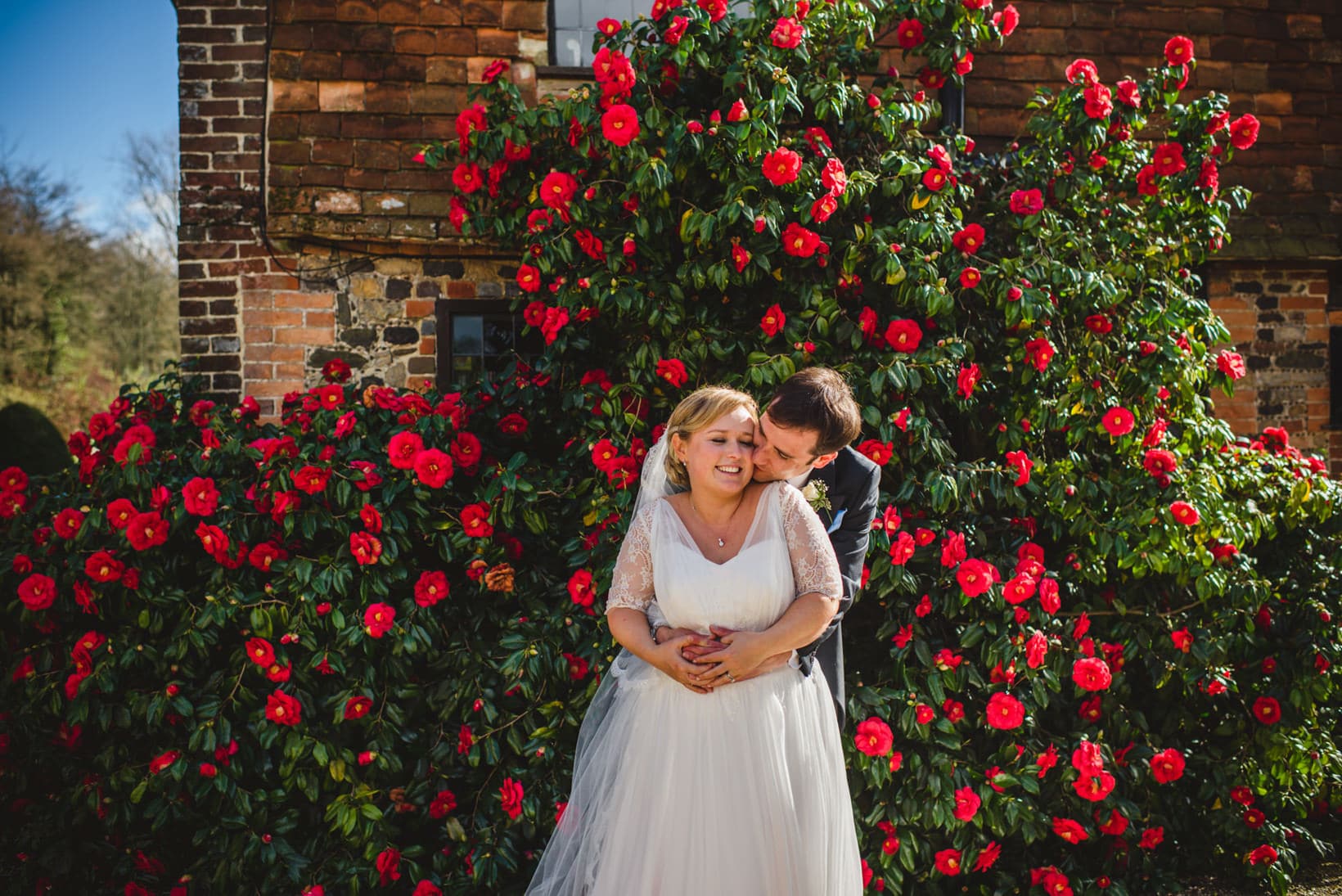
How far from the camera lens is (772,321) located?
10.9 feet

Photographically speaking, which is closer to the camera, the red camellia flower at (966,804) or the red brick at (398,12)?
the red camellia flower at (966,804)

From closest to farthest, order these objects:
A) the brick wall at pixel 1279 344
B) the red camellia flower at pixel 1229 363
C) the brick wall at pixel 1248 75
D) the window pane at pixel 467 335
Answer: the red camellia flower at pixel 1229 363, the window pane at pixel 467 335, the brick wall at pixel 1248 75, the brick wall at pixel 1279 344

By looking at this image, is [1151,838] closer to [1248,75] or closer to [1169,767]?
[1169,767]

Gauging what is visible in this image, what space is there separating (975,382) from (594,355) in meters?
1.52

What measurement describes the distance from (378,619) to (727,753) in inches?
55.1

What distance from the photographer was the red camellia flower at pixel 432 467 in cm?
326

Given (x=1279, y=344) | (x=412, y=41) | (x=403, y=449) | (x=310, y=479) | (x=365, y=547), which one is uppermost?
(x=412, y=41)

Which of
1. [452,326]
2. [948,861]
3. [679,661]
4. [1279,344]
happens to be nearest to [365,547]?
[679,661]

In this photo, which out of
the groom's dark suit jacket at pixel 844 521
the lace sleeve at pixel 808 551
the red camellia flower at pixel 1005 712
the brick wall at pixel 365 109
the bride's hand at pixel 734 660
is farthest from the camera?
the brick wall at pixel 365 109

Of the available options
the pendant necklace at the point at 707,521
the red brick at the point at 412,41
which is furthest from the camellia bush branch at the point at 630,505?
the red brick at the point at 412,41

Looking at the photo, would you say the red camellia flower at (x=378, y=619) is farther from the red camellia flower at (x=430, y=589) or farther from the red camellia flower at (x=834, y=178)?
the red camellia flower at (x=834, y=178)

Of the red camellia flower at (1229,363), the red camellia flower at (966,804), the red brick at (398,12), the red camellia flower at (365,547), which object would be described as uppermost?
the red brick at (398,12)

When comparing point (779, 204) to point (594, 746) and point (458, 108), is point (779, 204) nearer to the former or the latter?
point (594, 746)

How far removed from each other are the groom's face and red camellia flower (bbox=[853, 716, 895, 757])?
1083 millimetres
